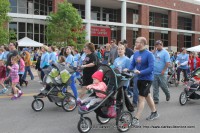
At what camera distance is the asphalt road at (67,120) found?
21.4ft

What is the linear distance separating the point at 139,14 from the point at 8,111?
129ft

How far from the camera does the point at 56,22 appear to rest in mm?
29859

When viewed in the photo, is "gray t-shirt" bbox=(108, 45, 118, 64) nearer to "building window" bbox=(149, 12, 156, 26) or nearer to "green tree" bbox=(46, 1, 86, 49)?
"green tree" bbox=(46, 1, 86, 49)

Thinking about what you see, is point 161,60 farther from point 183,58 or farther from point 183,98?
point 183,58

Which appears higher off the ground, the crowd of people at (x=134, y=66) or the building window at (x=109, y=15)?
the building window at (x=109, y=15)

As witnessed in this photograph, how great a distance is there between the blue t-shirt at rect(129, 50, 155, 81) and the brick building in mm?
27192

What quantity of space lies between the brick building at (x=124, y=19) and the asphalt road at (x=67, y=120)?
25206 millimetres

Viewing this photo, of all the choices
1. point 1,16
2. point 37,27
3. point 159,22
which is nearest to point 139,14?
point 159,22

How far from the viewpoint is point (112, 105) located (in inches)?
250

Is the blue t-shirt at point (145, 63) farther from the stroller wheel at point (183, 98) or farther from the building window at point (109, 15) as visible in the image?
the building window at point (109, 15)

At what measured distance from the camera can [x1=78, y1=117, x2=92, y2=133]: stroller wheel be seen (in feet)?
19.6

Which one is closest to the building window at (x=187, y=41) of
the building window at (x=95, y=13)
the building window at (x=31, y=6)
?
the building window at (x=95, y=13)

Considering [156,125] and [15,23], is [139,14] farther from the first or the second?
[156,125]

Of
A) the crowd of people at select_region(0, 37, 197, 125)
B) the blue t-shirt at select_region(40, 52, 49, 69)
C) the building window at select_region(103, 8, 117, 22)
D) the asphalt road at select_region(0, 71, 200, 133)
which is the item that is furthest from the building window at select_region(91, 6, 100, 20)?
the asphalt road at select_region(0, 71, 200, 133)
